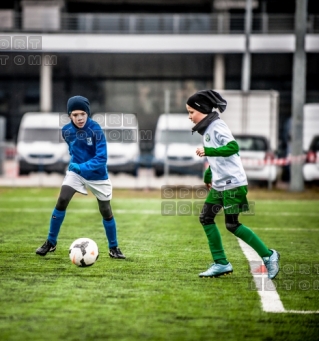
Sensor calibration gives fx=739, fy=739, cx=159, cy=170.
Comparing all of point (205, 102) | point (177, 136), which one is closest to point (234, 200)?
point (205, 102)

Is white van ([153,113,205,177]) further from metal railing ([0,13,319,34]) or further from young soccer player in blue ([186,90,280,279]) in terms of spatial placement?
young soccer player in blue ([186,90,280,279])

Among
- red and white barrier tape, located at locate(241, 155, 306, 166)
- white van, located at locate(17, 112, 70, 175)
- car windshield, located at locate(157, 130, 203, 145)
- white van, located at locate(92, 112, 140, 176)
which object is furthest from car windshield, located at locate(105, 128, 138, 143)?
red and white barrier tape, located at locate(241, 155, 306, 166)

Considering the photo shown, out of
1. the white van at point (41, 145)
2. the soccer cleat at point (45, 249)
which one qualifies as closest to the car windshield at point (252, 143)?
the white van at point (41, 145)

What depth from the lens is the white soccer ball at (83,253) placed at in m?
7.75

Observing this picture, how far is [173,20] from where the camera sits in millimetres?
34344

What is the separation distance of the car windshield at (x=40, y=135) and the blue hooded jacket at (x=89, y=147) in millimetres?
17460

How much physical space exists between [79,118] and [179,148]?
1587 cm

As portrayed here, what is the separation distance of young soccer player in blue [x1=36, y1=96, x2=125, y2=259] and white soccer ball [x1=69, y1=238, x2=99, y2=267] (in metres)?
0.65

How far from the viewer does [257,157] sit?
21.9m

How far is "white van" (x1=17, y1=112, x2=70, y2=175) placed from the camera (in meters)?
24.5

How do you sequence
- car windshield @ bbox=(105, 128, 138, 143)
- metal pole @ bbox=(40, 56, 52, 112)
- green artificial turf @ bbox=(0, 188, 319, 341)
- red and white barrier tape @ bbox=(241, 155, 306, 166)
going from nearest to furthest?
green artificial turf @ bbox=(0, 188, 319, 341) < red and white barrier tape @ bbox=(241, 155, 306, 166) < car windshield @ bbox=(105, 128, 138, 143) < metal pole @ bbox=(40, 56, 52, 112)

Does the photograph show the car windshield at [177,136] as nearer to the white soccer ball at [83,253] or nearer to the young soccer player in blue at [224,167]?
the white soccer ball at [83,253]

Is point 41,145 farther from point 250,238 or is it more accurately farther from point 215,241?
point 250,238

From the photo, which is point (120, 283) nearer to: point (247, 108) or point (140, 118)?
point (247, 108)
